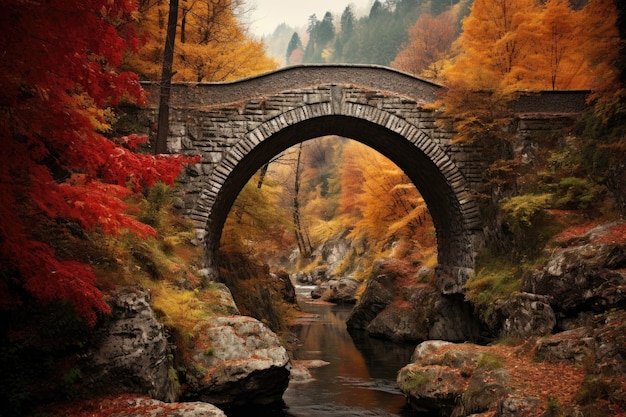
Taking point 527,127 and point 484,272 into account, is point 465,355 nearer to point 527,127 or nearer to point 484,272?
point 484,272

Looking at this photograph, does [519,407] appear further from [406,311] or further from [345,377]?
[406,311]

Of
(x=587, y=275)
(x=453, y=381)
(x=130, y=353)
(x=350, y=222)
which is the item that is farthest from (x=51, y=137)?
(x=350, y=222)

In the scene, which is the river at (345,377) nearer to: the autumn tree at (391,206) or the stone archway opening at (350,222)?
the stone archway opening at (350,222)

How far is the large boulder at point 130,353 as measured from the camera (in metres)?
6.23

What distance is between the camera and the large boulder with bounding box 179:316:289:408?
26.4 ft

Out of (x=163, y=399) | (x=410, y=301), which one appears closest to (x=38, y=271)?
(x=163, y=399)

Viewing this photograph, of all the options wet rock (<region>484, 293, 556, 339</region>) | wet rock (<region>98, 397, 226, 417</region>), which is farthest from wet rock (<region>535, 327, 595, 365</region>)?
wet rock (<region>98, 397, 226, 417</region>)

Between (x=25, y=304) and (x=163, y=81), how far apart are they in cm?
817

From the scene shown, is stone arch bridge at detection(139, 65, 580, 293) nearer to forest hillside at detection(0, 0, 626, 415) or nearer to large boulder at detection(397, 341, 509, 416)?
forest hillside at detection(0, 0, 626, 415)

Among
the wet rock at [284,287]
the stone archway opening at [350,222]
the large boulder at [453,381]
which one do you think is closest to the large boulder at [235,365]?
the large boulder at [453,381]

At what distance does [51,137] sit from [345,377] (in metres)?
9.17

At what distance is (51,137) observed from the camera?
5.63 meters

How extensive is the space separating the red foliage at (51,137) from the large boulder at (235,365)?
268 centimetres

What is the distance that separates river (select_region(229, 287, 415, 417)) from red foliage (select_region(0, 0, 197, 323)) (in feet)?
16.5
